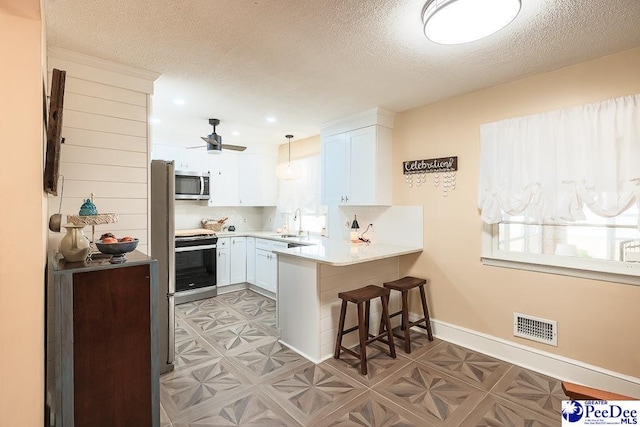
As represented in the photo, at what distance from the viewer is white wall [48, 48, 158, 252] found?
2.29 m

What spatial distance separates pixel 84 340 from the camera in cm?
153

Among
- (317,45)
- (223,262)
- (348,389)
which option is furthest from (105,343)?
(223,262)

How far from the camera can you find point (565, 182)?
2.45 m

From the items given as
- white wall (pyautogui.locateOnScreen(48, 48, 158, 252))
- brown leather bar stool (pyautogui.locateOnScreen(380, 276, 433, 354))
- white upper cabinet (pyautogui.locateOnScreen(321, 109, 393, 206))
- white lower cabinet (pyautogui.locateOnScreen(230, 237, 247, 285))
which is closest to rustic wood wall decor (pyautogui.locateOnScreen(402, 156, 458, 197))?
white upper cabinet (pyautogui.locateOnScreen(321, 109, 393, 206))

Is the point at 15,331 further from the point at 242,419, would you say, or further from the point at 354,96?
the point at 354,96

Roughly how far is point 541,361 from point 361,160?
2.57 m

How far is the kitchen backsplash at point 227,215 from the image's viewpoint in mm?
Answer: 5238

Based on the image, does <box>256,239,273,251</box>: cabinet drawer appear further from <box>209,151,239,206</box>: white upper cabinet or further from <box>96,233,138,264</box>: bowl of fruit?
<box>96,233,138,264</box>: bowl of fruit

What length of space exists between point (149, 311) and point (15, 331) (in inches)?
20.5

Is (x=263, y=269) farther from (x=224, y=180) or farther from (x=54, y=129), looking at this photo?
(x=54, y=129)

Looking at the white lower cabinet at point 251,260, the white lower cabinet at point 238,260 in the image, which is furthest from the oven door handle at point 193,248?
the white lower cabinet at point 251,260

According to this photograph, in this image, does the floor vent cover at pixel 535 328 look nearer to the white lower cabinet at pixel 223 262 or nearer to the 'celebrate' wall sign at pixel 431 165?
the 'celebrate' wall sign at pixel 431 165

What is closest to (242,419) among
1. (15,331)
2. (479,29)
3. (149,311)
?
(149,311)

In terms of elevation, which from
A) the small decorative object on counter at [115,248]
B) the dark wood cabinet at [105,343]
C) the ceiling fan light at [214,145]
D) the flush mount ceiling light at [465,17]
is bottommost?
the dark wood cabinet at [105,343]
